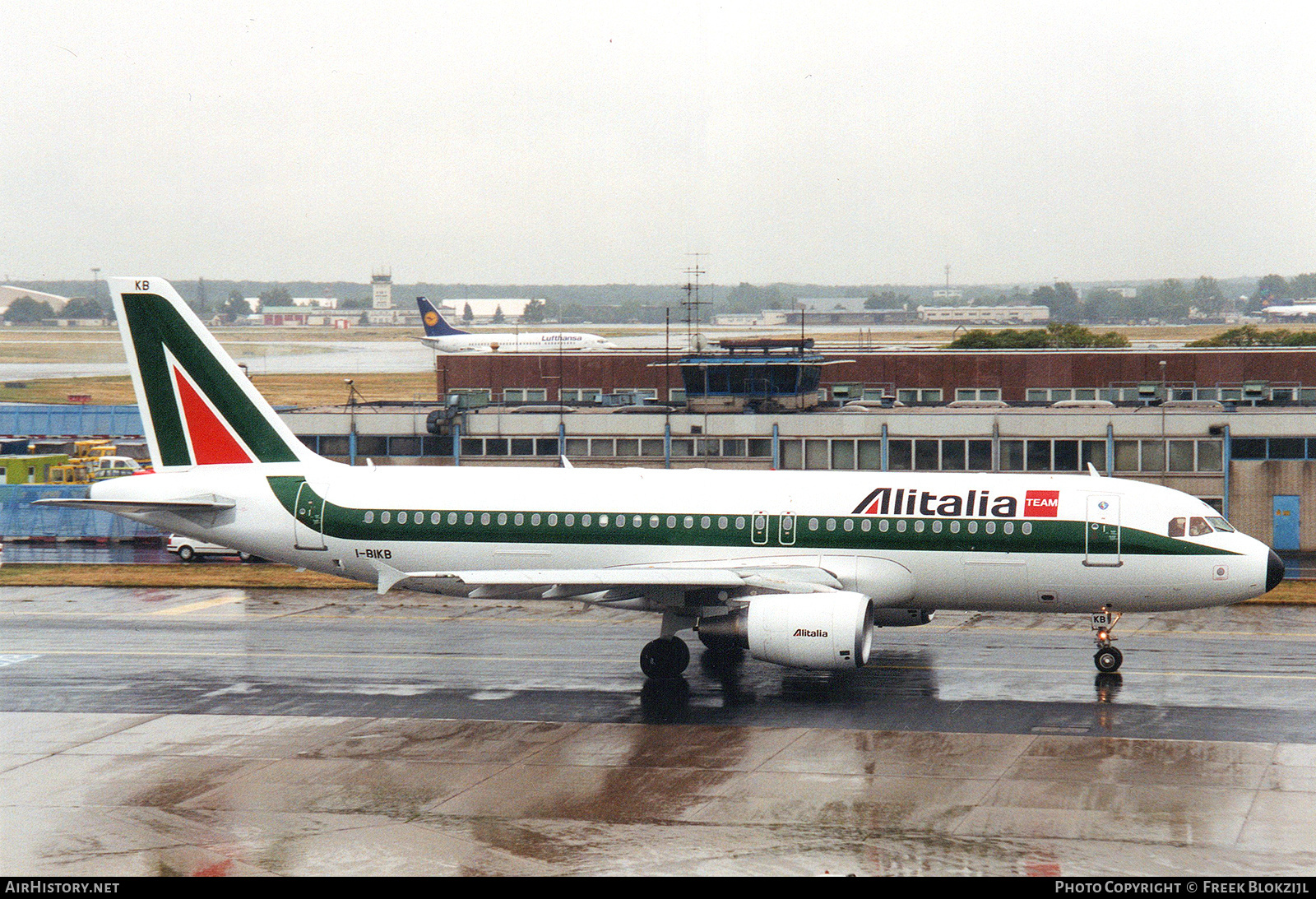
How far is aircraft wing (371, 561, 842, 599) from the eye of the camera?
2634 cm

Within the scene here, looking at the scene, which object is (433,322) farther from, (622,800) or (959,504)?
(622,800)

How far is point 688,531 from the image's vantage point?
29219mm

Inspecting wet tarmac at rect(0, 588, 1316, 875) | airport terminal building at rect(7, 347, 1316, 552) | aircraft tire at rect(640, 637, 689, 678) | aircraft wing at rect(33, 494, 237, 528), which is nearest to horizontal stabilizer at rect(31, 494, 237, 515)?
aircraft wing at rect(33, 494, 237, 528)

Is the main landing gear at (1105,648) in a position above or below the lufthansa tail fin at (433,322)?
below

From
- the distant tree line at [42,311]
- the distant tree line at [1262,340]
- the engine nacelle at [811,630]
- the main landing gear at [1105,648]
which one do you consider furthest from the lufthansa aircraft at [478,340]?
the engine nacelle at [811,630]

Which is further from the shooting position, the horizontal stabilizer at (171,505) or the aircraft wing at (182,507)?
the aircraft wing at (182,507)

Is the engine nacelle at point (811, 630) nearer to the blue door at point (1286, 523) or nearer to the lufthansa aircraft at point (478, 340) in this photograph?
the blue door at point (1286, 523)

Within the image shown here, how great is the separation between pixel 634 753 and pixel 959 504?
10125 mm

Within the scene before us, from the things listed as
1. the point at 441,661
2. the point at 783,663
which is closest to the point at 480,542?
the point at 441,661

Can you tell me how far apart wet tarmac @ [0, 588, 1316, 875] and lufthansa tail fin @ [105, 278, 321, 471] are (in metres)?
4.88

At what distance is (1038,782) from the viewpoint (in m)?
20.4

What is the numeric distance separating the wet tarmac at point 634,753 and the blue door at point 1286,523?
16.7 m

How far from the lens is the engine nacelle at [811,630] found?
25094 millimetres

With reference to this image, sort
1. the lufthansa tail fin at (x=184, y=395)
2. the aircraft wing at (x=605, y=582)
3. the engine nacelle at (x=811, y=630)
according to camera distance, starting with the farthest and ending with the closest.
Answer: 1. the lufthansa tail fin at (x=184, y=395)
2. the aircraft wing at (x=605, y=582)
3. the engine nacelle at (x=811, y=630)
